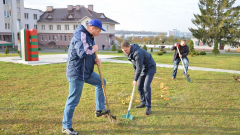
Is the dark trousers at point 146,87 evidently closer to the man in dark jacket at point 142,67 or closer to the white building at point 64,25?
Result: the man in dark jacket at point 142,67

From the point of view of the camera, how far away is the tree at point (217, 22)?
38.7m

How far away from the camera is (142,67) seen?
495 centimetres

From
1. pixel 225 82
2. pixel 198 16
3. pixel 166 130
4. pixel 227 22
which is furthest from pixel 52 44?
pixel 166 130

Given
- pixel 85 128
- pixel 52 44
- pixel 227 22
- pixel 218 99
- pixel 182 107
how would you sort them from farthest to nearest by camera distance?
pixel 52 44
pixel 227 22
pixel 218 99
pixel 182 107
pixel 85 128

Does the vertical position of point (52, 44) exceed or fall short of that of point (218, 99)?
it exceeds it

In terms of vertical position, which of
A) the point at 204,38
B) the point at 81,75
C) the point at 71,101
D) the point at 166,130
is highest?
the point at 204,38

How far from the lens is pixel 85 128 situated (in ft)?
13.7

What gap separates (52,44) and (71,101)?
47563mm

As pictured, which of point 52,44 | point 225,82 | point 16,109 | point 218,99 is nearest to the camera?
point 16,109

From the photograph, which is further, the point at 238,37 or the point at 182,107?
the point at 238,37

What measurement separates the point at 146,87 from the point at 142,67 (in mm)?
493

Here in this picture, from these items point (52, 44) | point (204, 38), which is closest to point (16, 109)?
point (204, 38)

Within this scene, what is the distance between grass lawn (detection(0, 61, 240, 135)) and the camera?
4188 mm

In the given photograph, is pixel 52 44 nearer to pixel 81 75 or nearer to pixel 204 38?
pixel 204 38
